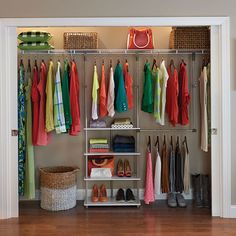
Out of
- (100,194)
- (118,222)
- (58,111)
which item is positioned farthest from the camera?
(100,194)

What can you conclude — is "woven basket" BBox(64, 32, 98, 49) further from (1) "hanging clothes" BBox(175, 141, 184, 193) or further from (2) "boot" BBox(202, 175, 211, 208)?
(2) "boot" BBox(202, 175, 211, 208)

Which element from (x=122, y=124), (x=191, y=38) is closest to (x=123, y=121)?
(x=122, y=124)

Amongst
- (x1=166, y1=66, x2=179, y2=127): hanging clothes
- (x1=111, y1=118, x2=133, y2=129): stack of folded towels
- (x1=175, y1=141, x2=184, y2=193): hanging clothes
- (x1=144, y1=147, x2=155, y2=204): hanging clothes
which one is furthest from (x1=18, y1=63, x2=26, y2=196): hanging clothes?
(x1=175, y1=141, x2=184, y2=193): hanging clothes

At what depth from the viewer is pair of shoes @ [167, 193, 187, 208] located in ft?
14.5

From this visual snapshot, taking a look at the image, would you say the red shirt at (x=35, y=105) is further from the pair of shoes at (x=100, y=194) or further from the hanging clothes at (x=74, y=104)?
the pair of shoes at (x=100, y=194)

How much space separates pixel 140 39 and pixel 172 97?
0.79m

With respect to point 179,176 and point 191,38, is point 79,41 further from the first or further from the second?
point 179,176

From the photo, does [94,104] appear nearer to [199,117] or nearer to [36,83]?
[36,83]

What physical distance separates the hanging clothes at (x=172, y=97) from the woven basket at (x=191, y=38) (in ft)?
1.10

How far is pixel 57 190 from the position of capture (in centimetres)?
427

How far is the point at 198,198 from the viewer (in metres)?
4.49

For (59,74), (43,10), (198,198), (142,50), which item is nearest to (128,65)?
(142,50)

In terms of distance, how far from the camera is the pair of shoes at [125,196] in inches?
176

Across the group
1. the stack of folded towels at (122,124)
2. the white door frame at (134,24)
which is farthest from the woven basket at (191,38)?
the stack of folded towels at (122,124)
